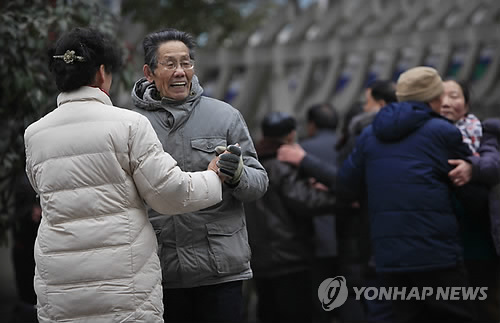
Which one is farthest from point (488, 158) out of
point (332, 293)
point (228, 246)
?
point (228, 246)

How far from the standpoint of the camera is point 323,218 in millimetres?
7465

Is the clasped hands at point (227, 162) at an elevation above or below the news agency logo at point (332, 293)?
above

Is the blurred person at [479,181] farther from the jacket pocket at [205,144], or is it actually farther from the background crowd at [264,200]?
the jacket pocket at [205,144]

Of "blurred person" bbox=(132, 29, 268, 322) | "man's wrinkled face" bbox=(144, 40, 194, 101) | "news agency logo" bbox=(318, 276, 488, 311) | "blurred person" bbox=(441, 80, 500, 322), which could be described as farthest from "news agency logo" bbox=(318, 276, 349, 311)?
"man's wrinkled face" bbox=(144, 40, 194, 101)

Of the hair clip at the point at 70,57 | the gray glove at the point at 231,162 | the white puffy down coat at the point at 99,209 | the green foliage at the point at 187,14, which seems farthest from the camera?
the green foliage at the point at 187,14

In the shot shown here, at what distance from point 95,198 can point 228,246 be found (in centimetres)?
86

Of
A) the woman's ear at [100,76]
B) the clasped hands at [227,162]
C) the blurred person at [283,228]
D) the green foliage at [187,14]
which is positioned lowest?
the blurred person at [283,228]

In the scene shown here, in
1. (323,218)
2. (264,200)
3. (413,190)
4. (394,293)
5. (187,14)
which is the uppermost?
(187,14)

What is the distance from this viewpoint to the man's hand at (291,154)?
6734 mm

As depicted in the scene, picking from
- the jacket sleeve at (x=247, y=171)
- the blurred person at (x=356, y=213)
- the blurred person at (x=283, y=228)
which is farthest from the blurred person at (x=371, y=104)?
the jacket sleeve at (x=247, y=171)

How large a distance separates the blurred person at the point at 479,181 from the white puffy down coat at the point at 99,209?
2202 millimetres

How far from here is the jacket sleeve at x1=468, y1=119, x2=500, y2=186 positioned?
18.0ft

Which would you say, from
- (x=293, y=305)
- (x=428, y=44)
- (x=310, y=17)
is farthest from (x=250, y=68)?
(x=293, y=305)

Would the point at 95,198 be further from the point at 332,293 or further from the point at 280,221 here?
the point at 280,221
